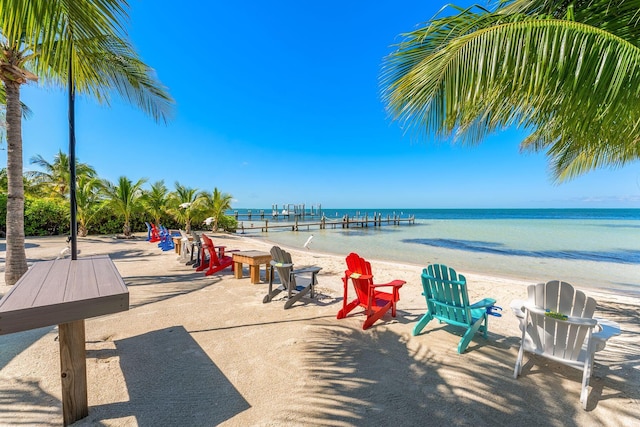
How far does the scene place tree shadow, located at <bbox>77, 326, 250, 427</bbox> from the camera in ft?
6.70

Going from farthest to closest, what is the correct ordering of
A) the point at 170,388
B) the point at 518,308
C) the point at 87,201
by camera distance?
the point at 87,201 < the point at 518,308 < the point at 170,388

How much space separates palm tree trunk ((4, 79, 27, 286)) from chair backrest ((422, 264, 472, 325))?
7.24 m

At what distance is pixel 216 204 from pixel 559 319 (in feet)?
60.7

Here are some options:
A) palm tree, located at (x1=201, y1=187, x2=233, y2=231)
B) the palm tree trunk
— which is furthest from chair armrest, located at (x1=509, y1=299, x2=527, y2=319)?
palm tree, located at (x1=201, y1=187, x2=233, y2=231)

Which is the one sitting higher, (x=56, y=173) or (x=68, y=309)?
(x=56, y=173)

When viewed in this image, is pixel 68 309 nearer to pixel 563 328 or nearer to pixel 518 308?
pixel 563 328

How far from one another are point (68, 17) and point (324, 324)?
426 centimetres

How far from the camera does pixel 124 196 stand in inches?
561

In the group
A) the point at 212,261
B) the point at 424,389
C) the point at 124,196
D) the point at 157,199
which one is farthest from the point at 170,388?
the point at 157,199

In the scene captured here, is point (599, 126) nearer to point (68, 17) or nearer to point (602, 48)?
point (602, 48)

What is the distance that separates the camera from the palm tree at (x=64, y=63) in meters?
2.08

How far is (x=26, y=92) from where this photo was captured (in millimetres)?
5266

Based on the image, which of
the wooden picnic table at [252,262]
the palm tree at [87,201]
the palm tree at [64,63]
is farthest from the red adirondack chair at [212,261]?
the palm tree at [87,201]

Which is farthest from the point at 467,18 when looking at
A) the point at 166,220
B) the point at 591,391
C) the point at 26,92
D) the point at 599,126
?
the point at 166,220
